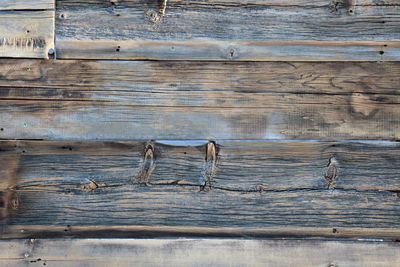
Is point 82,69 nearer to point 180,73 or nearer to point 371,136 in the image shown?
Answer: point 180,73

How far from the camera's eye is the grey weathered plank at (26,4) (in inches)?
58.7

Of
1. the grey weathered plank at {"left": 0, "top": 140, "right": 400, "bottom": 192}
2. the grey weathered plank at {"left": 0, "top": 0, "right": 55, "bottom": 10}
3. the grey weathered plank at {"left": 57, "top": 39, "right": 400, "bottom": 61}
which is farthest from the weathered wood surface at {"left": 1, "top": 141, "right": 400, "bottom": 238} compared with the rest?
the grey weathered plank at {"left": 0, "top": 0, "right": 55, "bottom": 10}

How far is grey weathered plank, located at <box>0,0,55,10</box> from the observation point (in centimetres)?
149

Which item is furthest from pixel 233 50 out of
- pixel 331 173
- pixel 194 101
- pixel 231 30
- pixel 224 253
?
pixel 224 253

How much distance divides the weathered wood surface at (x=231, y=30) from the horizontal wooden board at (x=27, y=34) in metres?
0.03

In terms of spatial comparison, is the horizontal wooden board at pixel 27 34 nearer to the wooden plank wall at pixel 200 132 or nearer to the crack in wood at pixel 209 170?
the wooden plank wall at pixel 200 132

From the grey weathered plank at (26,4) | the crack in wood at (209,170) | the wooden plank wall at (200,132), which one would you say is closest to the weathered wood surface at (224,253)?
the wooden plank wall at (200,132)

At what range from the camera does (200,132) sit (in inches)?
59.3

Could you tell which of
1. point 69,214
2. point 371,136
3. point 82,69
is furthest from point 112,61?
point 371,136

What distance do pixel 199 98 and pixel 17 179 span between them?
608 millimetres

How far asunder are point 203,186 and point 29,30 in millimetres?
703

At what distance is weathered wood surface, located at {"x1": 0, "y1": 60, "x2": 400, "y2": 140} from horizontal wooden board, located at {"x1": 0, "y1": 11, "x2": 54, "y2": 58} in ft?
0.12

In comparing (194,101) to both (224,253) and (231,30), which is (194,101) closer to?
(231,30)

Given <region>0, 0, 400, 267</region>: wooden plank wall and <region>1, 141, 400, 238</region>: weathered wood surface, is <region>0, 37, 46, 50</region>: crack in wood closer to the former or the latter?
<region>0, 0, 400, 267</region>: wooden plank wall
